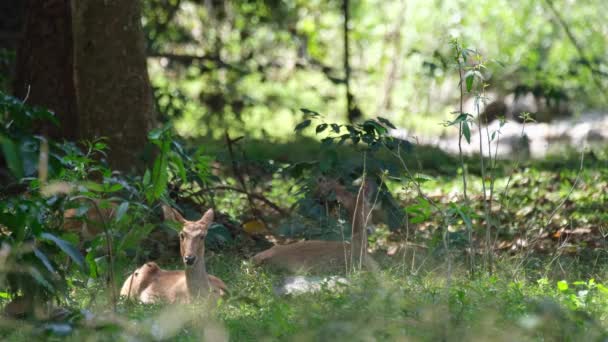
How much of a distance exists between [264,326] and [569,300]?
150 cm

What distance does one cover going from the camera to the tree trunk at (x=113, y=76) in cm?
710

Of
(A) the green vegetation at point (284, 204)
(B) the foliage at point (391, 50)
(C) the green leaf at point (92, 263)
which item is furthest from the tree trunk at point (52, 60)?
(C) the green leaf at point (92, 263)

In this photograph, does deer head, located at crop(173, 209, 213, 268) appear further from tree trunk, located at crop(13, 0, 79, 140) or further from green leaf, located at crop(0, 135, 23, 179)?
tree trunk, located at crop(13, 0, 79, 140)

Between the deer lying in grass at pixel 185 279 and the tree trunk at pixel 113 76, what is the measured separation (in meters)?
1.68

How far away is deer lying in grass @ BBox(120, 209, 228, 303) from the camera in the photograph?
5.29 metres

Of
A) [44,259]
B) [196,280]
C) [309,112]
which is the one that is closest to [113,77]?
[309,112]

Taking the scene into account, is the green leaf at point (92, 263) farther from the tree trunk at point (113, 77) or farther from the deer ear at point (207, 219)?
the tree trunk at point (113, 77)

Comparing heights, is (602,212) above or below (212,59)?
below

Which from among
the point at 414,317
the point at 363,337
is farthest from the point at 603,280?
the point at 363,337

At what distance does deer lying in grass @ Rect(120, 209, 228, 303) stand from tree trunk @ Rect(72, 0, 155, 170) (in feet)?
5.52

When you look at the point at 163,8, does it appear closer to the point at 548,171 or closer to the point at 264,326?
the point at 548,171

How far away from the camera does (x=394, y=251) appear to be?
688 cm

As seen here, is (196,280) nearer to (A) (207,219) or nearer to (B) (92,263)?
(A) (207,219)

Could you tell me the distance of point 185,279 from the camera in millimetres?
5438
